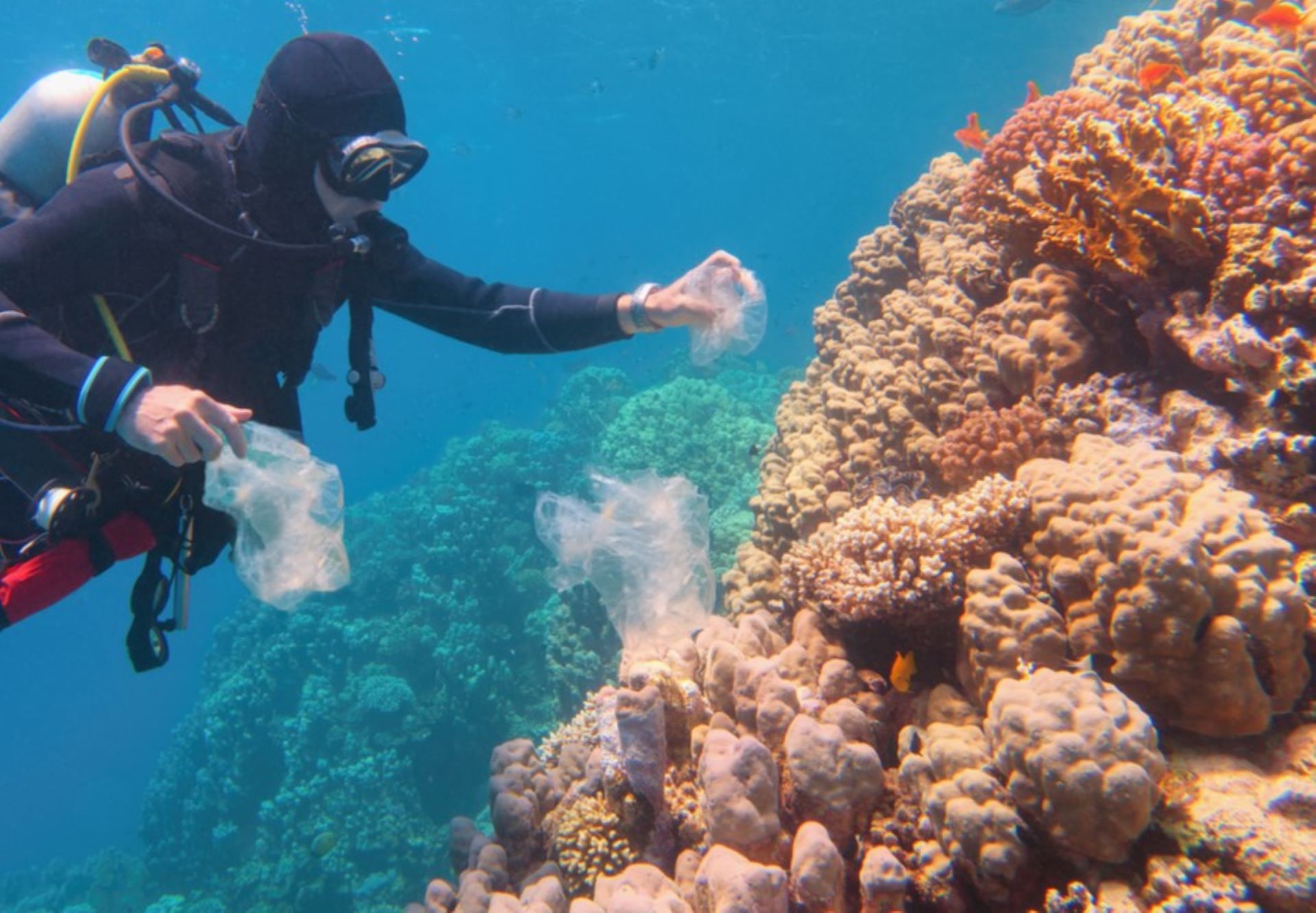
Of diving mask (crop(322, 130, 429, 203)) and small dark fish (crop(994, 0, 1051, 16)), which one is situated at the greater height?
small dark fish (crop(994, 0, 1051, 16))

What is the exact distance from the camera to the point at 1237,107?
159 inches

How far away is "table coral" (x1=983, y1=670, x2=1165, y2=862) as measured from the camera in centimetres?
189

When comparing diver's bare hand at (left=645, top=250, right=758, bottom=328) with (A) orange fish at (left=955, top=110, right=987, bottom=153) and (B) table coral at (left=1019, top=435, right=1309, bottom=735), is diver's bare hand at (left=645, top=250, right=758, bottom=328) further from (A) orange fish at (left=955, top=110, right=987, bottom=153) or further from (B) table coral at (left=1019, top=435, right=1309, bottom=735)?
(A) orange fish at (left=955, top=110, right=987, bottom=153)

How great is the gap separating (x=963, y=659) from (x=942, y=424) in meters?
1.97

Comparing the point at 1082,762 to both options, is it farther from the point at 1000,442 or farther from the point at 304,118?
the point at 304,118

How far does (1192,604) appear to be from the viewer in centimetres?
220

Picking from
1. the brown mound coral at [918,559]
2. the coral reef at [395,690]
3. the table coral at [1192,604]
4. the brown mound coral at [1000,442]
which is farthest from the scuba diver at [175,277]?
the coral reef at [395,690]

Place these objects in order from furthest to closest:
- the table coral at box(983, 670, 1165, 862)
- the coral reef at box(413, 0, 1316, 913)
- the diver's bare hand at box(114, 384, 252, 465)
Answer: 1. the diver's bare hand at box(114, 384, 252, 465)
2. the coral reef at box(413, 0, 1316, 913)
3. the table coral at box(983, 670, 1165, 862)

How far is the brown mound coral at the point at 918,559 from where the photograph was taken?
3.05 metres

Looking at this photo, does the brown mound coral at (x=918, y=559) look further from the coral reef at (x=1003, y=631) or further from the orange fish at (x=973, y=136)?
the orange fish at (x=973, y=136)

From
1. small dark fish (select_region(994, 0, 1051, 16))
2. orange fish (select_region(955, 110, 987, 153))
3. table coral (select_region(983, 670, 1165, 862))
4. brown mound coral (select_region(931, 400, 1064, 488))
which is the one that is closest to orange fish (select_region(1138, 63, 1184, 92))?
orange fish (select_region(955, 110, 987, 153))

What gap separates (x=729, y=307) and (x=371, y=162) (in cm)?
188

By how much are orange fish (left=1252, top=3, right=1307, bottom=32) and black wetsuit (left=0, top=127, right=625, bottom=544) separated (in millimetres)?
4828

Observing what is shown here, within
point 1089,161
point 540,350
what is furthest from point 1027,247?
point 540,350
